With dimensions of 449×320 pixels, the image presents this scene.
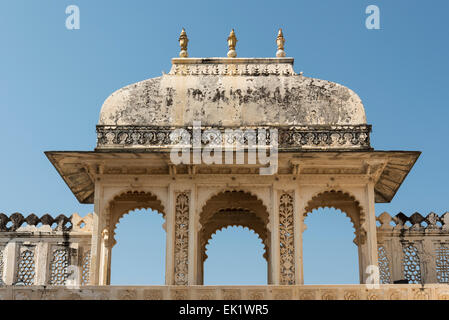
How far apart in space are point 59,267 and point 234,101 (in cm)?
590

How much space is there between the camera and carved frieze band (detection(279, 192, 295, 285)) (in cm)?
1794

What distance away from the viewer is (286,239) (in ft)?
60.0

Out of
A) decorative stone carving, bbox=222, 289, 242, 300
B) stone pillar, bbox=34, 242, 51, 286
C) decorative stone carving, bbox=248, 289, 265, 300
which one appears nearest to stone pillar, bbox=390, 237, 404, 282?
decorative stone carving, bbox=248, 289, 265, 300

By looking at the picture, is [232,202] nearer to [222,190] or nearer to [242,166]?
[222,190]

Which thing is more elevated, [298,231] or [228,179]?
[228,179]

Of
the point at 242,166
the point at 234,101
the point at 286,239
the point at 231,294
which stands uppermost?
the point at 234,101

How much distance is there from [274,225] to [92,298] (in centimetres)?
435

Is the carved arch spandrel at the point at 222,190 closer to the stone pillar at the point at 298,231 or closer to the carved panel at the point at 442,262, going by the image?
the stone pillar at the point at 298,231

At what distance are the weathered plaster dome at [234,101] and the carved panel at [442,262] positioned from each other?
12.7 feet

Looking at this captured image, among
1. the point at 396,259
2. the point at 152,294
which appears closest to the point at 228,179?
the point at 152,294

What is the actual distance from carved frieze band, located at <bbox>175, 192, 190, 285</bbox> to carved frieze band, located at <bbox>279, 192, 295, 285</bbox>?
212 centimetres

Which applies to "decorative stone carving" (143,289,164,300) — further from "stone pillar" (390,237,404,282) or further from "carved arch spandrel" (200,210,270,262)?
"stone pillar" (390,237,404,282)

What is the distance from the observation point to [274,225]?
1833 centimetres
